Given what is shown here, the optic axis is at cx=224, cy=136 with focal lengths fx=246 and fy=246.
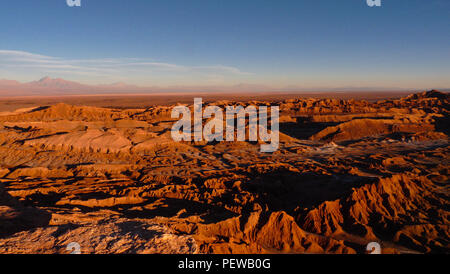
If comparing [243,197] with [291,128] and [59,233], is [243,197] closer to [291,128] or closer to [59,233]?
[59,233]

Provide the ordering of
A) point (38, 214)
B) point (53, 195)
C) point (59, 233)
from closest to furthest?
point (59, 233) < point (38, 214) < point (53, 195)

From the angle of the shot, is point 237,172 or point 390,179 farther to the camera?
point 237,172
